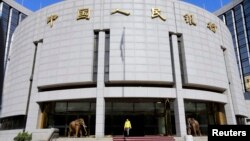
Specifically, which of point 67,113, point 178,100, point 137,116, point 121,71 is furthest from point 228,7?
point 67,113

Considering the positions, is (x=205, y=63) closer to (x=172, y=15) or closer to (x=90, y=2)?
(x=172, y=15)

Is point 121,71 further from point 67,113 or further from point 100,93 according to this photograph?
point 67,113

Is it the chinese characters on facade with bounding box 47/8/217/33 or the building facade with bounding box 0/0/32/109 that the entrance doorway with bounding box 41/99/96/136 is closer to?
the chinese characters on facade with bounding box 47/8/217/33

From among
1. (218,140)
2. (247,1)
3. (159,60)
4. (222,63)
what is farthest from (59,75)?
(247,1)

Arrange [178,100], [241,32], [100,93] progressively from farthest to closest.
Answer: [241,32] → [178,100] → [100,93]

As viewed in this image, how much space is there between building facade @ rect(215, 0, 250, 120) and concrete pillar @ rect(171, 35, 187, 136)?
4120 cm

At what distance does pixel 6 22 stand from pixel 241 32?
65.4 meters

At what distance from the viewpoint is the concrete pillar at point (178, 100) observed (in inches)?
1210

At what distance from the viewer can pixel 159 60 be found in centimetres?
3306

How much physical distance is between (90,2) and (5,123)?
77.7 ft

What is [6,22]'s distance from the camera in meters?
72.2

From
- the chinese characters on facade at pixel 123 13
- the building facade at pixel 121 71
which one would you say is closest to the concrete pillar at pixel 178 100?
the building facade at pixel 121 71

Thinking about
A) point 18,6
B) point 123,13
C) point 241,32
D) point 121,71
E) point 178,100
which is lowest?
point 178,100

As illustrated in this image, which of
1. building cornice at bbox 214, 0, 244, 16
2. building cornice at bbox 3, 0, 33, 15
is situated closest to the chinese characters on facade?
building cornice at bbox 214, 0, 244, 16
